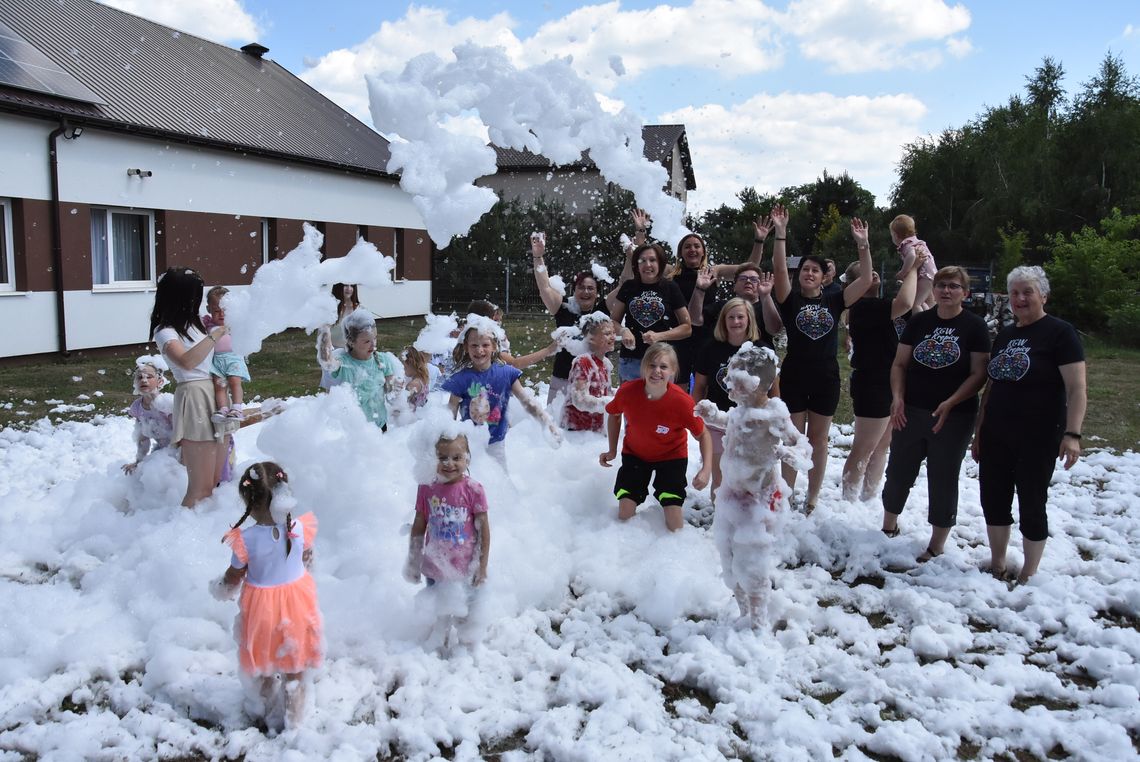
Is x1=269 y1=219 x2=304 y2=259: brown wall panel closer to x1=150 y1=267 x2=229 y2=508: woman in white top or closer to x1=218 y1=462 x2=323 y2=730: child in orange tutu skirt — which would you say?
x1=150 y1=267 x2=229 y2=508: woman in white top

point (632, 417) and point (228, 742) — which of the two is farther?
point (632, 417)

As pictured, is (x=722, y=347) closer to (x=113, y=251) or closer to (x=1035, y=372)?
(x=1035, y=372)

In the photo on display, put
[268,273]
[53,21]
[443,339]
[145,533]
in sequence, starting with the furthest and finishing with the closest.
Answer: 1. [53,21]
2. [443,339]
3. [268,273]
4. [145,533]

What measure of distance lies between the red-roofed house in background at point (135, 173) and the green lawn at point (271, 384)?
116 centimetres

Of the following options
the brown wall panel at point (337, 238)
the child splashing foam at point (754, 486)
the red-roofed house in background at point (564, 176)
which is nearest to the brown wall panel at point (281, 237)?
the brown wall panel at point (337, 238)

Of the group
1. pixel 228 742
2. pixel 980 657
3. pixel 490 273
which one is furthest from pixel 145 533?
pixel 490 273

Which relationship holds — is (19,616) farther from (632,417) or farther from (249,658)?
(632,417)

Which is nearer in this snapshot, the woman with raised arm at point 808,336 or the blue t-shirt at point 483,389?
the blue t-shirt at point 483,389

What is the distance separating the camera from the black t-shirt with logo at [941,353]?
17.5ft

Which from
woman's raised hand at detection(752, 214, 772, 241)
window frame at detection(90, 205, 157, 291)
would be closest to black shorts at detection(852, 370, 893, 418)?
woman's raised hand at detection(752, 214, 772, 241)

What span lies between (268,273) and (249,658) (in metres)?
2.86

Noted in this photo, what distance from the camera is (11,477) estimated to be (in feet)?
22.1

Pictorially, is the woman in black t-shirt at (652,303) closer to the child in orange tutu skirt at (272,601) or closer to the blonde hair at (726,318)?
the blonde hair at (726,318)

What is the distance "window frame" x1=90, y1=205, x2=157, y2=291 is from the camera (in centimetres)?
1481
